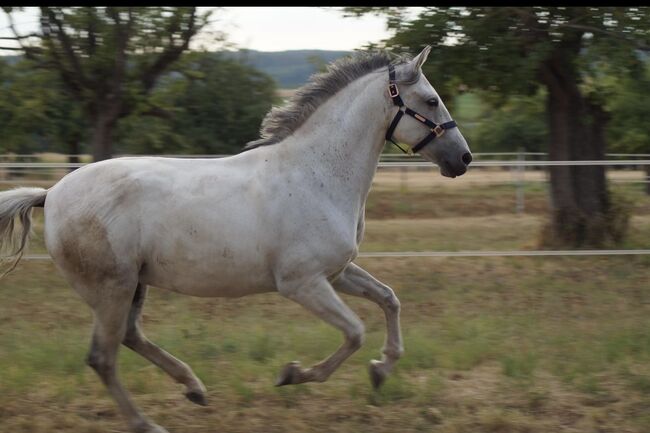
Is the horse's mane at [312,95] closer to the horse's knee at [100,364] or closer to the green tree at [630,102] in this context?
the horse's knee at [100,364]

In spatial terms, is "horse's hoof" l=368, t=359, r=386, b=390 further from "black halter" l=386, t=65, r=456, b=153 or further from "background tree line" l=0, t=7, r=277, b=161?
"background tree line" l=0, t=7, r=277, b=161

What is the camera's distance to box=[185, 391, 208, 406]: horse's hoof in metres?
4.45

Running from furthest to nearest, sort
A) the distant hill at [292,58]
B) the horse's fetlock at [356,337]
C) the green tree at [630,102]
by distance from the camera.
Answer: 1. the distant hill at [292,58]
2. the green tree at [630,102]
3. the horse's fetlock at [356,337]

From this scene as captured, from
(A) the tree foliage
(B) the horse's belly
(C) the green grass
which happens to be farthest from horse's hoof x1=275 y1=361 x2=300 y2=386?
(A) the tree foliage

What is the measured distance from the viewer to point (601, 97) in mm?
10234

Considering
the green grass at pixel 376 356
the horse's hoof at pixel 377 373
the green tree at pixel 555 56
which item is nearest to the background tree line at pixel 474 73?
the green tree at pixel 555 56

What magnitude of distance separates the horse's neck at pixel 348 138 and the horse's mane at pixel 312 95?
44 mm

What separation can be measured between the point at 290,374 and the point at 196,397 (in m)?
0.57

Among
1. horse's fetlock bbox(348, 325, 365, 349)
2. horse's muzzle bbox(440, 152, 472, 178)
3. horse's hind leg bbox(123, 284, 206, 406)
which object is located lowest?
horse's hind leg bbox(123, 284, 206, 406)

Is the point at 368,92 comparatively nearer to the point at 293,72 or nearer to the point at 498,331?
the point at 498,331

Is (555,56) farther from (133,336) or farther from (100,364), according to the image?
(100,364)

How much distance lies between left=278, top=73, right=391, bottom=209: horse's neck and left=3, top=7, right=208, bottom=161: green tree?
7.37 m

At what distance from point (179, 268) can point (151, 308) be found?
10.3 ft

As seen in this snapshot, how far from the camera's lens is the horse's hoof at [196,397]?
175 inches
